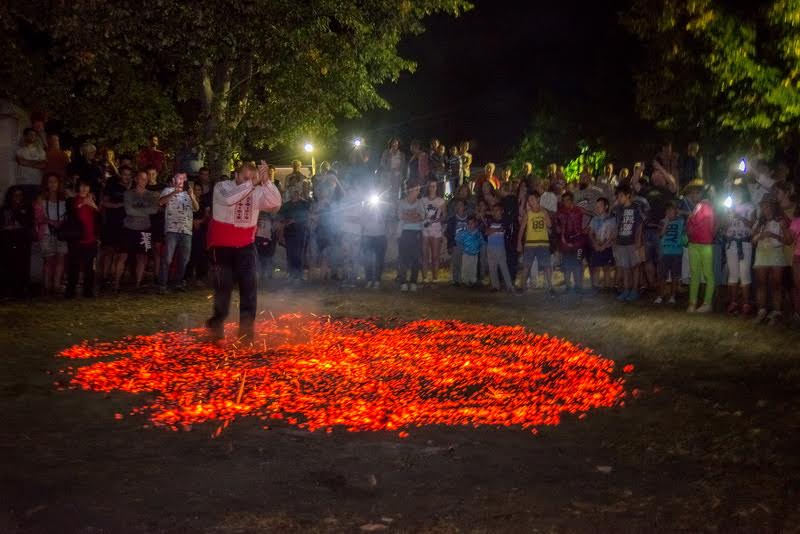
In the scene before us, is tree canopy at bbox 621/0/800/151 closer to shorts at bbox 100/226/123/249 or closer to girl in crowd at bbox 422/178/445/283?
girl in crowd at bbox 422/178/445/283

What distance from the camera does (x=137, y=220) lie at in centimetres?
1585

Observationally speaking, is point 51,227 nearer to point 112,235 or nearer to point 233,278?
point 112,235

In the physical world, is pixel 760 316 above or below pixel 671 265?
below

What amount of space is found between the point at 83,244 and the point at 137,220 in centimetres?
120

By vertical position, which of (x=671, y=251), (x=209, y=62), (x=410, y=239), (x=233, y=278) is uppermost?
(x=209, y=62)

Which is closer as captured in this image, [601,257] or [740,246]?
[740,246]

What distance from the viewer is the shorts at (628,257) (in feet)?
50.5

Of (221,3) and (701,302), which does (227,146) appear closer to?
(221,3)

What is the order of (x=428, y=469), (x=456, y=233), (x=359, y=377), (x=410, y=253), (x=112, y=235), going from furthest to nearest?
(x=456, y=233), (x=410, y=253), (x=112, y=235), (x=359, y=377), (x=428, y=469)

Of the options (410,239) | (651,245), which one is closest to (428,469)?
(651,245)

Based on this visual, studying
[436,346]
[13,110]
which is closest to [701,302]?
[436,346]

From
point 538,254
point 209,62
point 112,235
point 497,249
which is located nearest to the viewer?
point 112,235

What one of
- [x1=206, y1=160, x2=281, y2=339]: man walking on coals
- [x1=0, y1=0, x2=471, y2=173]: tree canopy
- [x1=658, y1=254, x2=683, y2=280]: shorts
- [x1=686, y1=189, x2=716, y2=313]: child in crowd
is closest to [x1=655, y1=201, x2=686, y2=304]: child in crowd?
[x1=658, y1=254, x2=683, y2=280]: shorts

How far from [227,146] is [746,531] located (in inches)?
756
